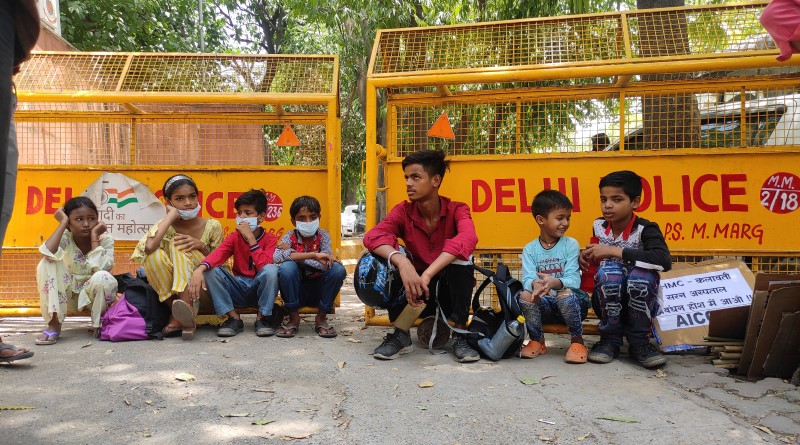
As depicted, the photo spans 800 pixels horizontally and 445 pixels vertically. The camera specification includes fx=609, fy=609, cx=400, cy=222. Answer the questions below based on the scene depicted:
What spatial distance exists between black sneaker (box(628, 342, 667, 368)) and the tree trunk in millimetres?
1630

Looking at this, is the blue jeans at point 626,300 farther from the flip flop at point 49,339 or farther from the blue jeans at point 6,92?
the flip flop at point 49,339

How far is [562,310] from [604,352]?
1.08 ft

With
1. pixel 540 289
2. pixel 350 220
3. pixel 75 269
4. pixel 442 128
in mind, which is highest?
pixel 442 128

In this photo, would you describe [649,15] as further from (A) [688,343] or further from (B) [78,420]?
(B) [78,420]

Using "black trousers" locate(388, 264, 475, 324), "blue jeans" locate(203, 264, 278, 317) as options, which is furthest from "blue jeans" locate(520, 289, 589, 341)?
"blue jeans" locate(203, 264, 278, 317)

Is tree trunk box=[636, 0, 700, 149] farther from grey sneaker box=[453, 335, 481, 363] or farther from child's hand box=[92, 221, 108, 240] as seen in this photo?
child's hand box=[92, 221, 108, 240]

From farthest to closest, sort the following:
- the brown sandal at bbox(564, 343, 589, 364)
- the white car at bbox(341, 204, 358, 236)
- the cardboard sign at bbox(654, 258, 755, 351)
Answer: the white car at bbox(341, 204, 358, 236) → the cardboard sign at bbox(654, 258, 755, 351) → the brown sandal at bbox(564, 343, 589, 364)

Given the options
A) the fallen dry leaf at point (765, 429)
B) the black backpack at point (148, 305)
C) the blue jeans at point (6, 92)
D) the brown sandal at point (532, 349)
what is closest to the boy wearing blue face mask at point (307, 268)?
the black backpack at point (148, 305)

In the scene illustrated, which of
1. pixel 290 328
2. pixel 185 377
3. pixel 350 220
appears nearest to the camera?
pixel 185 377

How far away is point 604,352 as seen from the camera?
353cm

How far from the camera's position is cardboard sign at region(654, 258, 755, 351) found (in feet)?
12.4

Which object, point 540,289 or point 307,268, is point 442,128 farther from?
point 540,289

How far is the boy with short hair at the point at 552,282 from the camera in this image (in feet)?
11.7

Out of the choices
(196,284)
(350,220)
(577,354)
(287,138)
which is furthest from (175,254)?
(350,220)
